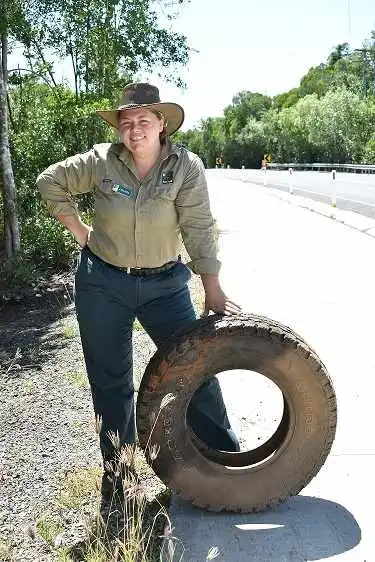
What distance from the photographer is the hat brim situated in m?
3.27

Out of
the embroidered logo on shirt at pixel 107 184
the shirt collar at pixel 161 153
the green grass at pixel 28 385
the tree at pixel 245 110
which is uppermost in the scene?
the tree at pixel 245 110

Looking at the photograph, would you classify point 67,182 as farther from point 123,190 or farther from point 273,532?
point 273,532

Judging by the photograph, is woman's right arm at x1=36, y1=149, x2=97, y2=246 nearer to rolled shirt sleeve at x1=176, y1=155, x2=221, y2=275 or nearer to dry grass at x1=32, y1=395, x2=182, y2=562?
rolled shirt sleeve at x1=176, y1=155, x2=221, y2=275

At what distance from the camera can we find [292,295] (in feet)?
26.2

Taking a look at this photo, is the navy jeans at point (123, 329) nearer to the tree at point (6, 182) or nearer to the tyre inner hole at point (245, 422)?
the tyre inner hole at point (245, 422)

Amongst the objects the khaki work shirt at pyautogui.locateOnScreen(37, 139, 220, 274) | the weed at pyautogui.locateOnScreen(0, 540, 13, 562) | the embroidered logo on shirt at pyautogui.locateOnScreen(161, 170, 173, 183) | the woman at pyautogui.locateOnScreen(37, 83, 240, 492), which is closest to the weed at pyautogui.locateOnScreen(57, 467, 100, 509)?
the woman at pyautogui.locateOnScreen(37, 83, 240, 492)

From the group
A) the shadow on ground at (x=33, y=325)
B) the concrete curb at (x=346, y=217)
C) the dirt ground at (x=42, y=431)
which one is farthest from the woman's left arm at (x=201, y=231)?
the concrete curb at (x=346, y=217)

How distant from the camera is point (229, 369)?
10.6 ft

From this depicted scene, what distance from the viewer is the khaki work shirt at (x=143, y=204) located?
3.29m

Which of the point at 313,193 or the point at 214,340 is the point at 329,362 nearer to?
the point at 214,340

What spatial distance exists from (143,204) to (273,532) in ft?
5.25

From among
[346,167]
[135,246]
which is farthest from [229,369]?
[346,167]

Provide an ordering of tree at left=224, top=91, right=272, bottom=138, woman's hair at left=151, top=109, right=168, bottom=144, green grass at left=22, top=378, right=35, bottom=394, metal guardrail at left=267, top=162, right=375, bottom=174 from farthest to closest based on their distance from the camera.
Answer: tree at left=224, top=91, right=272, bottom=138, metal guardrail at left=267, top=162, right=375, bottom=174, green grass at left=22, top=378, right=35, bottom=394, woman's hair at left=151, top=109, right=168, bottom=144

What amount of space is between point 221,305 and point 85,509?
1.22 metres
